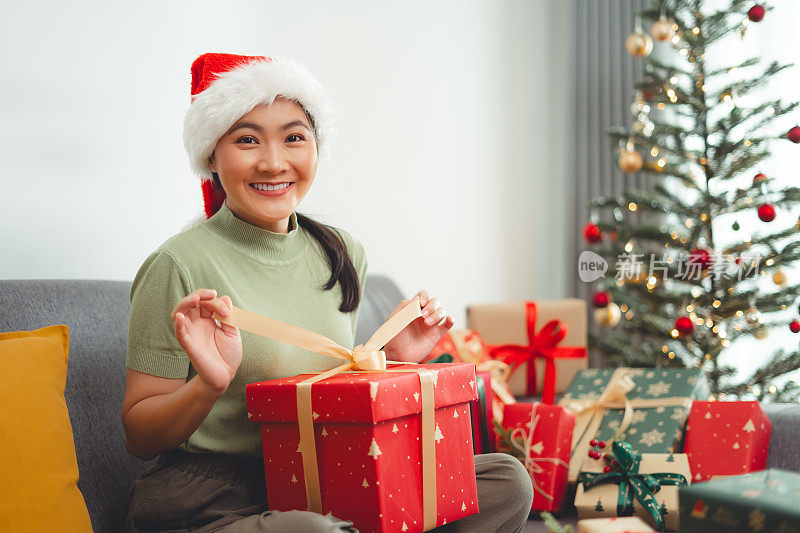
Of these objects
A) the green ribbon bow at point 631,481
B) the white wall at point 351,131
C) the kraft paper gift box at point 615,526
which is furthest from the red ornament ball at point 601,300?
the kraft paper gift box at point 615,526

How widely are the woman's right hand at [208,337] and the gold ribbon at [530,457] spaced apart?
78 cm

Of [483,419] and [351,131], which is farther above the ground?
[351,131]

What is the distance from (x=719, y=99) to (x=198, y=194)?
1.83m

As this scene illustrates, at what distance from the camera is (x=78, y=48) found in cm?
154

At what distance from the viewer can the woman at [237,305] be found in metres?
1.08

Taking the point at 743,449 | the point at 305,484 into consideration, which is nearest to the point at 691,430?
the point at 743,449

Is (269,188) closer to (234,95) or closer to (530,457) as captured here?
(234,95)

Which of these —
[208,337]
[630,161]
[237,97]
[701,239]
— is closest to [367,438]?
[208,337]

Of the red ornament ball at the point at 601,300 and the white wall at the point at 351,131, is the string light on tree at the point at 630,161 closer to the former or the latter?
the red ornament ball at the point at 601,300

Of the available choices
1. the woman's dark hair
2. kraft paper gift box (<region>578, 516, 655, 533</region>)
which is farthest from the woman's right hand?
kraft paper gift box (<region>578, 516, 655, 533</region>)

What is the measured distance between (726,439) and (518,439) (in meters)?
0.45

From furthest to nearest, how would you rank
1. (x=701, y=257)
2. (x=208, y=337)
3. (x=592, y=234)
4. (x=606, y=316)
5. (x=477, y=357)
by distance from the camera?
(x=592, y=234) → (x=606, y=316) → (x=701, y=257) → (x=477, y=357) → (x=208, y=337)

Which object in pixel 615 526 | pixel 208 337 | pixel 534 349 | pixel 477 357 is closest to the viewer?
pixel 615 526

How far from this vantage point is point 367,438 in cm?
99
